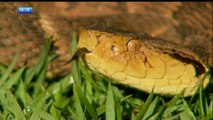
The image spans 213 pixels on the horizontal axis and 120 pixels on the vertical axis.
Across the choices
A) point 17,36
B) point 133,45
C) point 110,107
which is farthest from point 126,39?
point 17,36

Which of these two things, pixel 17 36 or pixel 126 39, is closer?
pixel 126 39

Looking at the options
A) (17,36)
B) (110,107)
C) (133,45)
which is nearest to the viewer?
(110,107)

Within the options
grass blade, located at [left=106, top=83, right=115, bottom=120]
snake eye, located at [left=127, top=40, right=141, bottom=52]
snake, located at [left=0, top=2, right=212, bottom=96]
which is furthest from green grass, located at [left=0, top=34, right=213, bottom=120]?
snake eye, located at [left=127, top=40, right=141, bottom=52]

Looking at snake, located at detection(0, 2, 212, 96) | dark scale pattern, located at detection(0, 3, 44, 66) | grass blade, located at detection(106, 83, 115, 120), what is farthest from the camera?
dark scale pattern, located at detection(0, 3, 44, 66)

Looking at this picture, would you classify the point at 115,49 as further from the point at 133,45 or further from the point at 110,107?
the point at 110,107

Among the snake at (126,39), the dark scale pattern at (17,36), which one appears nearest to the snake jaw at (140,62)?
the snake at (126,39)

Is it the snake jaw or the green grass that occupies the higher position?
the snake jaw

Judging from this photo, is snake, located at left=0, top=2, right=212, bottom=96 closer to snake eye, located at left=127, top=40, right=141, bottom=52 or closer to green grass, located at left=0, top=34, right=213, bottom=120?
snake eye, located at left=127, top=40, right=141, bottom=52

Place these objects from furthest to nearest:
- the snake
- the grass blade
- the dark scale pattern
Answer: the dark scale pattern < the snake < the grass blade
